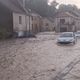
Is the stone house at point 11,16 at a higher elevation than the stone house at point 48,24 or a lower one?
higher

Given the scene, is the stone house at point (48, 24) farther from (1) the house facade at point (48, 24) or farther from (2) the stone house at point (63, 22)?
(2) the stone house at point (63, 22)

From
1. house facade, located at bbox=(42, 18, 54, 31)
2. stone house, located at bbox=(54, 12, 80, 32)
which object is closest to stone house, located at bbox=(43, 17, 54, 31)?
house facade, located at bbox=(42, 18, 54, 31)

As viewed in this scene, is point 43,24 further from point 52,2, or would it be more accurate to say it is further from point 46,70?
point 46,70

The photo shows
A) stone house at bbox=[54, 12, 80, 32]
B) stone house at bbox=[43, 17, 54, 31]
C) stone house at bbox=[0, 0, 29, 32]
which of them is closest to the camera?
stone house at bbox=[0, 0, 29, 32]

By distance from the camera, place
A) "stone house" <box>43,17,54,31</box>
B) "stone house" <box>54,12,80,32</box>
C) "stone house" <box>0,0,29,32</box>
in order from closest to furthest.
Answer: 1. "stone house" <box>0,0,29,32</box>
2. "stone house" <box>54,12,80,32</box>
3. "stone house" <box>43,17,54,31</box>

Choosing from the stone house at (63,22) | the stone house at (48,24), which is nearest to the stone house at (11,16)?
the stone house at (63,22)

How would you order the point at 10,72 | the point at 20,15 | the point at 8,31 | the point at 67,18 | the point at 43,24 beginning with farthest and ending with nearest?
1. the point at 43,24
2. the point at 67,18
3. the point at 20,15
4. the point at 8,31
5. the point at 10,72

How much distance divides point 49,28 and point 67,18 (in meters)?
11.8

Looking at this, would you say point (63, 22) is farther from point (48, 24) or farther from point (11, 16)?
point (11, 16)

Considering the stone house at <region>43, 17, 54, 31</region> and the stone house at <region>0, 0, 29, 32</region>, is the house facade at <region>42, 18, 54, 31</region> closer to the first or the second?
the stone house at <region>43, 17, 54, 31</region>

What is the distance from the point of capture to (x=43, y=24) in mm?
81750

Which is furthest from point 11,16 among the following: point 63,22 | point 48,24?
point 48,24

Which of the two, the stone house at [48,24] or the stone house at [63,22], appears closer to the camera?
the stone house at [63,22]

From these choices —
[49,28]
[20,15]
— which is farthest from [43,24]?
[20,15]
